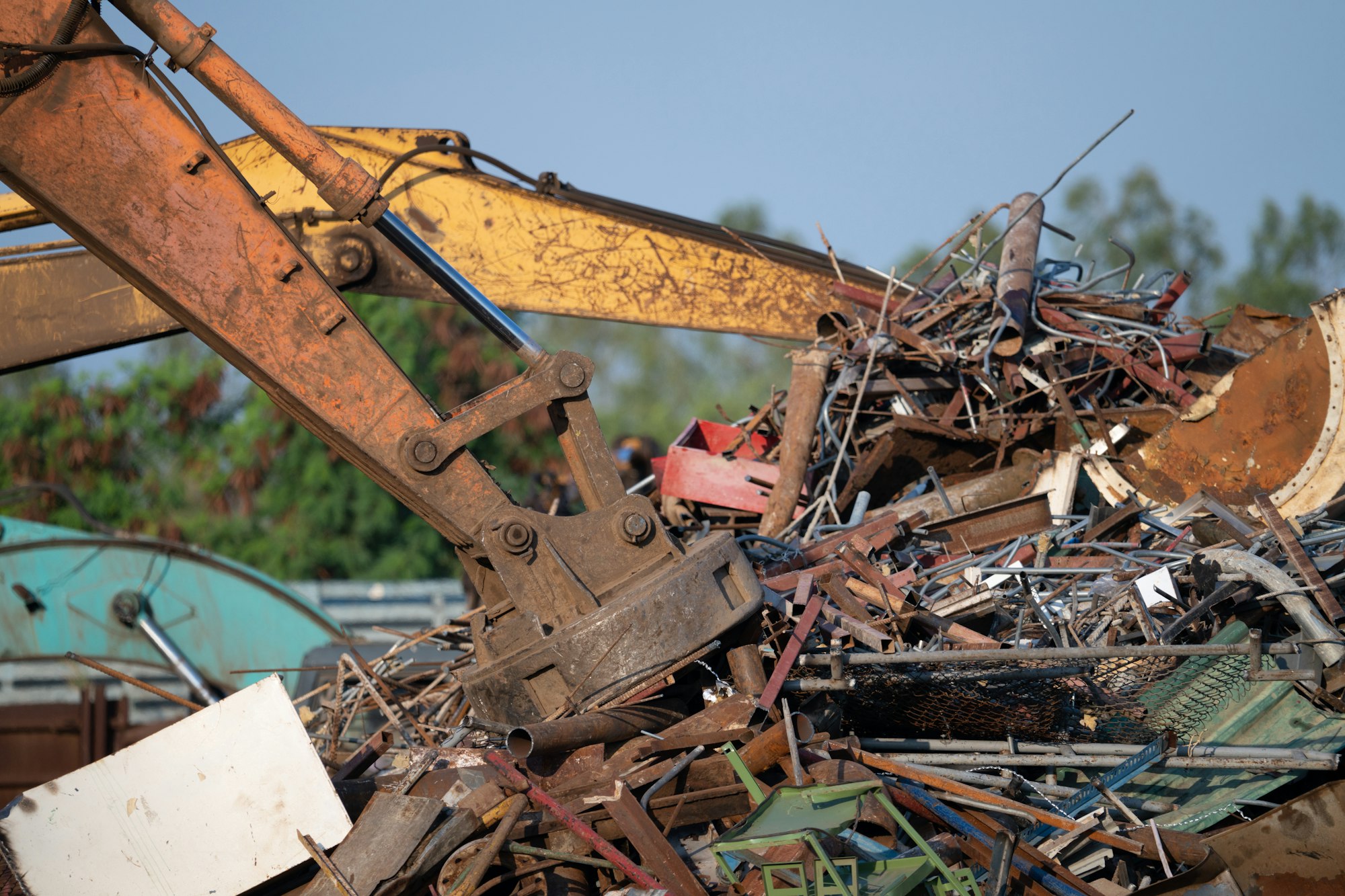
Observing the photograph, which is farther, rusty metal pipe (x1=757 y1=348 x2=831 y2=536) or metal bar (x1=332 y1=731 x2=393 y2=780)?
rusty metal pipe (x1=757 y1=348 x2=831 y2=536)

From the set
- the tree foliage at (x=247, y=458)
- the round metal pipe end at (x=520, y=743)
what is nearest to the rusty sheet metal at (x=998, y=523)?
the round metal pipe end at (x=520, y=743)

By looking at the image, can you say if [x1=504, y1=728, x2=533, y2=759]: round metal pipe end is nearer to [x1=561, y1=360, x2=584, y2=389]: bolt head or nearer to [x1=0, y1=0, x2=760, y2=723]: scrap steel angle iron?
[x1=0, y1=0, x2=760, y2=723]: scrap steel angle iron

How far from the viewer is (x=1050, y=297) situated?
6.11m

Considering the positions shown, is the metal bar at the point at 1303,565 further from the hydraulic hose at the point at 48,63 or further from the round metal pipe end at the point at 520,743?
the hydraulic hose at the point at 48,63

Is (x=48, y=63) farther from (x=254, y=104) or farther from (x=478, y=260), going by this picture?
(x=478, y=260)

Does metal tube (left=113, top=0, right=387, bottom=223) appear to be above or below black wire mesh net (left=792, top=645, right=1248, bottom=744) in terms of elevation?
above

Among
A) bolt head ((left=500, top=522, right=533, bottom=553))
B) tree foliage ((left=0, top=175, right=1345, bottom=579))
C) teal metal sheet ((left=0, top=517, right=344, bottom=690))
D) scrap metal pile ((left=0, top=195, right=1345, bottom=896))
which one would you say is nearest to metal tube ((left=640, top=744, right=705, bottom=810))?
scrap metal pile ((left=0, top=195, right=1345, bottom=896))

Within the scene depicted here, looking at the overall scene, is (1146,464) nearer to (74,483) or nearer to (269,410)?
(269,410)

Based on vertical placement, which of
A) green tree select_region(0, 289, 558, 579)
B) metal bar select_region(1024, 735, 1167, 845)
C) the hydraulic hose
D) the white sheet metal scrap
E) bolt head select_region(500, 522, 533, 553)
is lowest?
metal bar select_region(1024, 735, 1167, 845)

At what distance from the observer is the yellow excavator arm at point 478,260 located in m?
5.08

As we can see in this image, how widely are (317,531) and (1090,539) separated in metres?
14.3

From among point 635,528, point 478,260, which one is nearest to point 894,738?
point 635,528

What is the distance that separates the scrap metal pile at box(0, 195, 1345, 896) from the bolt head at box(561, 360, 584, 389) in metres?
0.90

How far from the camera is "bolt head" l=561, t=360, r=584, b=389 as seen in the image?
379cm
